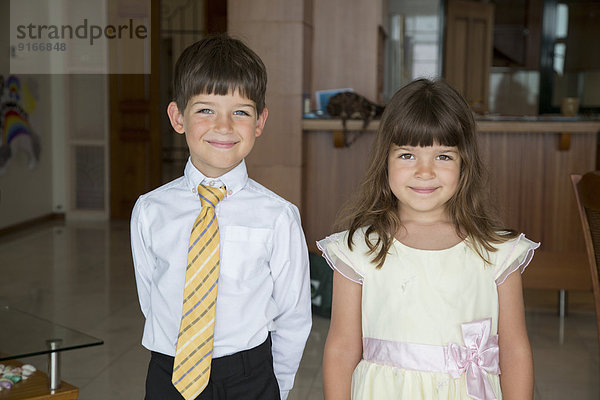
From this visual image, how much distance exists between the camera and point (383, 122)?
150 cm

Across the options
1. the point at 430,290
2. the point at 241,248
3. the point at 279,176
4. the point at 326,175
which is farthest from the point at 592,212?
the point at 326,175

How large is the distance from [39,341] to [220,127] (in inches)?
52.7

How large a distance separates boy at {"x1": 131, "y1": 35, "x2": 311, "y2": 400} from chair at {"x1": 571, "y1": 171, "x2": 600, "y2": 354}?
0.78 metres

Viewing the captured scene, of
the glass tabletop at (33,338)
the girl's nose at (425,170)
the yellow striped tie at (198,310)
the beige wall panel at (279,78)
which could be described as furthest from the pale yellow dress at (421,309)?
the beige wall panel at (279,78)

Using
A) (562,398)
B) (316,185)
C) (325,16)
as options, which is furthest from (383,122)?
(325,16)

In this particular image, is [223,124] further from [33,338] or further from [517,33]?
[517,33]

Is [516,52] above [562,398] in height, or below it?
above

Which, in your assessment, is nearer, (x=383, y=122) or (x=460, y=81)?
(x=383, y=122)

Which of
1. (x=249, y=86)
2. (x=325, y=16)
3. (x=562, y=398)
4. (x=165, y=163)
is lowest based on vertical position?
(x=562, y=398)

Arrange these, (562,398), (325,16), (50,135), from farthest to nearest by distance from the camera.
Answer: (50,135) < (325,16) < (562,398)

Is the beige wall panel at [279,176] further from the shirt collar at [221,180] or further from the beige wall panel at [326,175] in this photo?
the shirt collar at [221,180]

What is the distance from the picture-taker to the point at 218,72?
1545 mm

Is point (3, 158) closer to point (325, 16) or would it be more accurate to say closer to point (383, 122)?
point (325, 16)

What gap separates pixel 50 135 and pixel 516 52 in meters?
5.10
